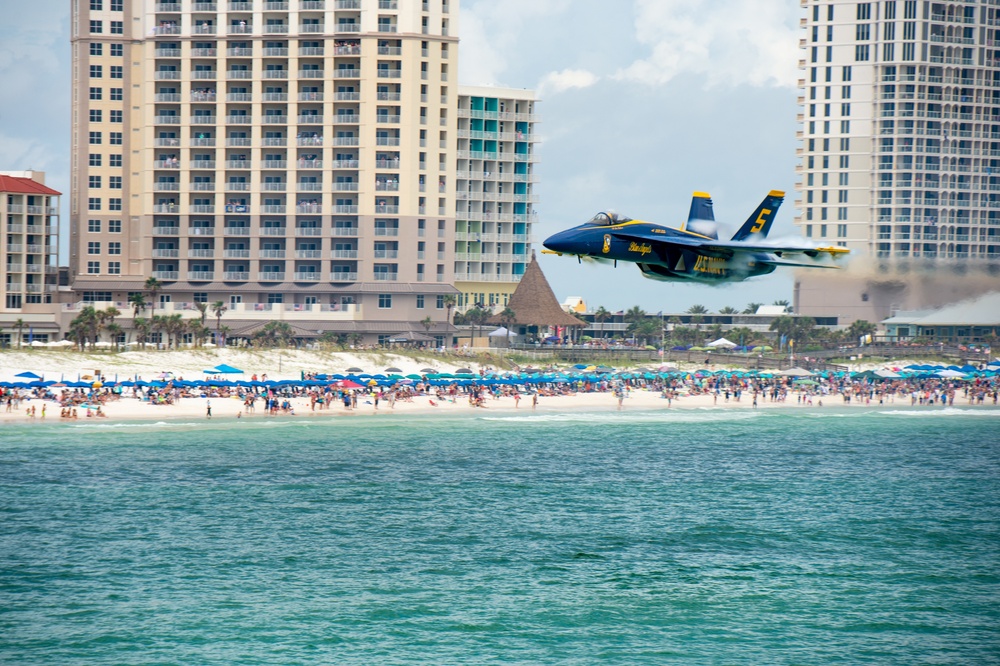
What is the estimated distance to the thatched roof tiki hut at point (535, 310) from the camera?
6703 inches

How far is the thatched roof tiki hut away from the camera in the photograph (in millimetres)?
170250

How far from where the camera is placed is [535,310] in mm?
170875

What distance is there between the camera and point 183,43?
159 meters

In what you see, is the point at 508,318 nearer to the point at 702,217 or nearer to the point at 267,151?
the point at 267,151

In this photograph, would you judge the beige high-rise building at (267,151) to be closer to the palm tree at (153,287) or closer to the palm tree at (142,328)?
the palm tree at (153,287)

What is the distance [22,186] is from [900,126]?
418ft

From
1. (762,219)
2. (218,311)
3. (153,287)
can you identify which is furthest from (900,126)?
(762,219)

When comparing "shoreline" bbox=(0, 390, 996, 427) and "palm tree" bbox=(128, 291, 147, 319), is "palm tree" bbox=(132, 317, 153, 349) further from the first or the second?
"shoreline" bbox=(0, 390, 996, 427)

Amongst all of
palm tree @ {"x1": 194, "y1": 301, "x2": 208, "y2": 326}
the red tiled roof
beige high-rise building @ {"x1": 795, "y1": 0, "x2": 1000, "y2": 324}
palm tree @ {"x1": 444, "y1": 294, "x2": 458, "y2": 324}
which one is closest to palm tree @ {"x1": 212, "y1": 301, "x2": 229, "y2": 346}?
palm tree @ {"x1": 194, "y1": 301, "x2": 208, "y2": 326}

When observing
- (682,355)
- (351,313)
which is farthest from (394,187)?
(682,355)

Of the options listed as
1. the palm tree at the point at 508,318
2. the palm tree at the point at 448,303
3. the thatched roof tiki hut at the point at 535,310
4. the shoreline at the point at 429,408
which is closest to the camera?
the shoreline at the point at 429,408

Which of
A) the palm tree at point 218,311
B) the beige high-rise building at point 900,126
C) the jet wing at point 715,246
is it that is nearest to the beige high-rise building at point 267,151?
the palm tree at point 218,311

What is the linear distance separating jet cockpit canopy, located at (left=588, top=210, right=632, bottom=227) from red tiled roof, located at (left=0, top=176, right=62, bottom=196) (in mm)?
115661

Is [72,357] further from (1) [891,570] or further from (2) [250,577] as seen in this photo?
(1) [891,570]
